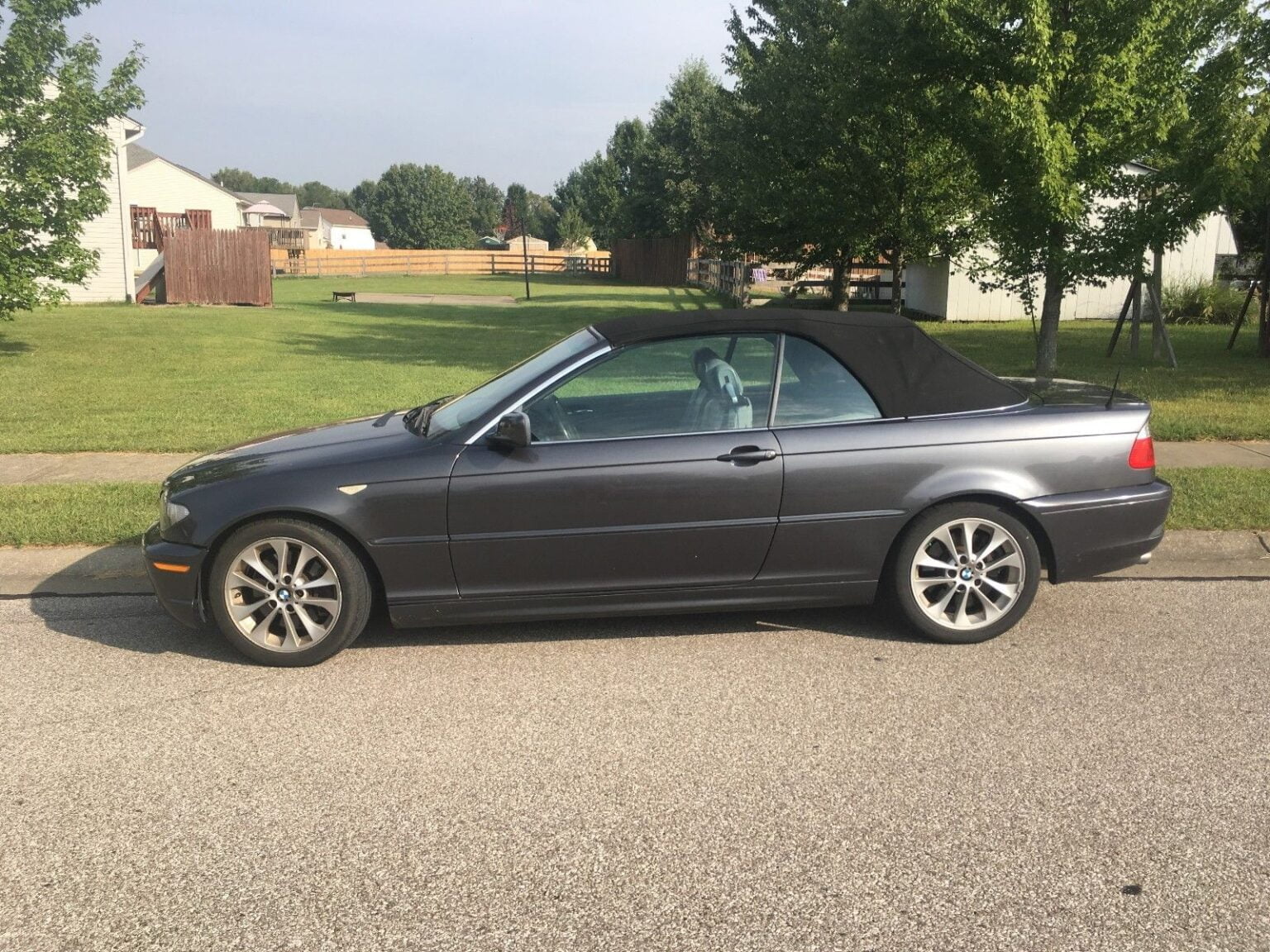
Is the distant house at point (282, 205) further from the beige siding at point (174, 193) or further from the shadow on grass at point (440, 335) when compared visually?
the shadow on grass at point (440, 335)

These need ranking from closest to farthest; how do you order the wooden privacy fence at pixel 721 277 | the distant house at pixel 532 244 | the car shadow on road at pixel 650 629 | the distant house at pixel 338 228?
the car shadow on road at pixel 650 629, the wooden privacy fence at pixel 721 277, the distant house at pixel 532 244, the distant house at pixel 338 228

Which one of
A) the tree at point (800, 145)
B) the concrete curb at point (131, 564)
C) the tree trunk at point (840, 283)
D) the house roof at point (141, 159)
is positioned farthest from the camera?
the house roof at point (141, 159)

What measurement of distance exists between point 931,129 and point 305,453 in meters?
11.9

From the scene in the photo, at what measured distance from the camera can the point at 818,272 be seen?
147 feet

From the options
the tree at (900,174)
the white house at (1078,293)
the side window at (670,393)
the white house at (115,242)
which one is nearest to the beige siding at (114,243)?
the white house at (115,242)

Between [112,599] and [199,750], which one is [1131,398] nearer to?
[199,750]

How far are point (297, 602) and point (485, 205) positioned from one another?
14635 centimetres

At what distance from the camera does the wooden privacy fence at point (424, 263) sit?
6488cm

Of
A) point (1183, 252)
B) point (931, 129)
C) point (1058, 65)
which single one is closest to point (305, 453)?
point (1058, 65)

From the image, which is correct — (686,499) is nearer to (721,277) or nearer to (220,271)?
(220,271)

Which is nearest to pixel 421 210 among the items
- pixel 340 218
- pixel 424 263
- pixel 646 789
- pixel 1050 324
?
pixel 340 218

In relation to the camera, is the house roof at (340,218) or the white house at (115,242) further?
the house roof at (340,218)

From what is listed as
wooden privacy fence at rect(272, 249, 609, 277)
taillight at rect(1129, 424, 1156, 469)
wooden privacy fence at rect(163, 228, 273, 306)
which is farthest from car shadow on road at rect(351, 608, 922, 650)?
wooden privacy fence at rect(272, 249, 609, 277)

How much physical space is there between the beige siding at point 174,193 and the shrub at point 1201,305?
41.1 m
